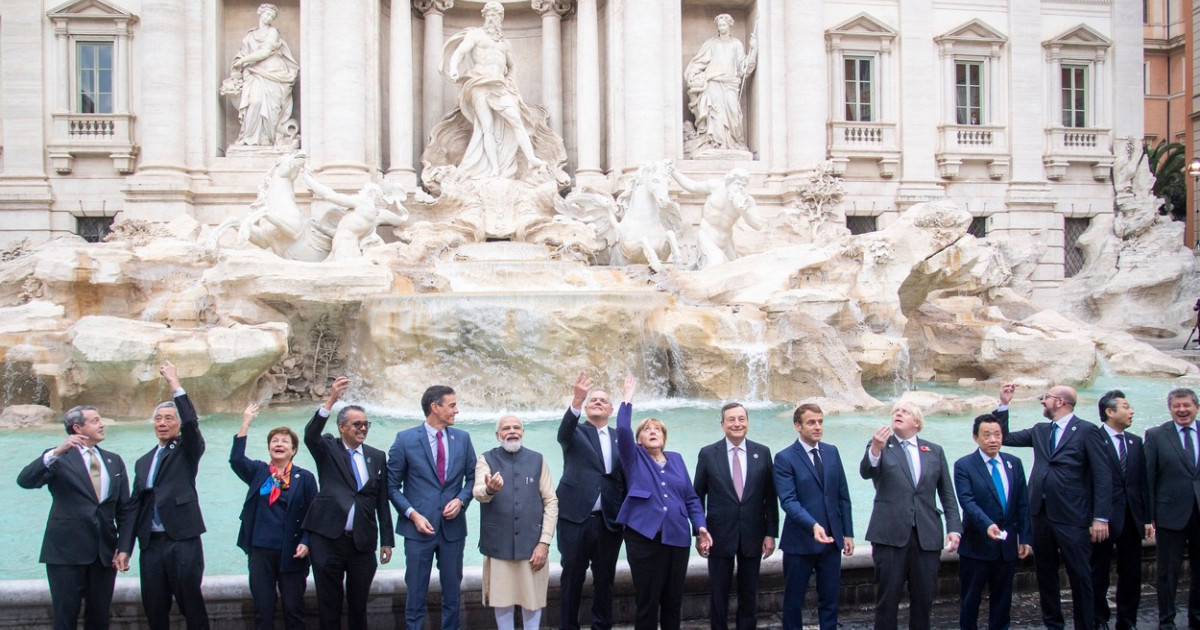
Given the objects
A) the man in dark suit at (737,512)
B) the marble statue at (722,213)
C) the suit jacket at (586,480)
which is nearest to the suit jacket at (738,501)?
the man in dark suit at (737,512)

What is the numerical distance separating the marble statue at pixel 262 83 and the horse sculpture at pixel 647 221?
6.72 m

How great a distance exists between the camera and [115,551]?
14.1 feet

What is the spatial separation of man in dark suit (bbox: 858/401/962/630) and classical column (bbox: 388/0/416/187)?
47.3 feet

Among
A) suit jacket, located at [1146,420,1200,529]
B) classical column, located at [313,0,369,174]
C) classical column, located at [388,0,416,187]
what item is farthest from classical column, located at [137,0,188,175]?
suit jacket, located at [1146,420,1200,529]

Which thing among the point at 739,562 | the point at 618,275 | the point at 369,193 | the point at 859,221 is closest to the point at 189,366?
the point at 369,193

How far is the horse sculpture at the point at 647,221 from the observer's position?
15.0 metres

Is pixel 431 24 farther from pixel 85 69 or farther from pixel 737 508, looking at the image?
pixel 737 508

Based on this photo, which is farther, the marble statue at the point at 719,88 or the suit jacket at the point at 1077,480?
the marble statue at the point at 719,88

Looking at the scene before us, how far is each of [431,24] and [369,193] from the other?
565cm

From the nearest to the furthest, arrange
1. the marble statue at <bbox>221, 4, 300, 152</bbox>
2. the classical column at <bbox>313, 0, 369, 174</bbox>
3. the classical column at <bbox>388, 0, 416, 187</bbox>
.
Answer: the classical column at <bbox>313, 0, 369, 174</bbox> → the marble statue at <bbox>221, 4, 300, 152</bbox> → the classical column at <bbox>388, 0, 416, 187</bbox>

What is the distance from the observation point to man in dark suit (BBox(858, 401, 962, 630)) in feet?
14.4

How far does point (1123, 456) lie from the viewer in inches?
190

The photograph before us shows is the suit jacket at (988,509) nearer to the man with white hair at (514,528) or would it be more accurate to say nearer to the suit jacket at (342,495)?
the man with white hair at (514,528)

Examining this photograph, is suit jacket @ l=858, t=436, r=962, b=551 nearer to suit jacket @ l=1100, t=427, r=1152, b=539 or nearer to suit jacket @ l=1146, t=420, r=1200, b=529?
suit jacket @ l=1100, t=427, r=1152, b=539
